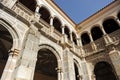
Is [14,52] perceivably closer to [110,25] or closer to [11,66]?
[11,66]

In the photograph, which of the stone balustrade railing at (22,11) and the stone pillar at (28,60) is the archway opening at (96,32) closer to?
the stone balustrade railing at (22,11)

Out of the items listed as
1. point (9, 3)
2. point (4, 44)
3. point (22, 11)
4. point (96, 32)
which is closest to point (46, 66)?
point (4, 44)

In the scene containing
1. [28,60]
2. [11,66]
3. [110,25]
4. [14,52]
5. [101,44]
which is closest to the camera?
[11,66]

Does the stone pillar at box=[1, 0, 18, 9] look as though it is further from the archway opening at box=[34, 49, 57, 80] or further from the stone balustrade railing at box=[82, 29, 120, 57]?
the stone balustrade railing at box=[82, 29, 120, 57]

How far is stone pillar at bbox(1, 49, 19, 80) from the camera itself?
13.3ft

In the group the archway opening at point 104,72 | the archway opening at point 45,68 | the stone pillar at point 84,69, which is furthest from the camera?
the archway opening at point 104,72

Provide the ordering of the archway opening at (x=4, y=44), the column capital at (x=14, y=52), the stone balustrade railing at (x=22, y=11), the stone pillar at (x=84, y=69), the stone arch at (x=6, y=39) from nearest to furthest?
the column capital at (x=14, y=52)
the stone arch at (x=6, y=39)
the stone balustrade railing at (x=22, y=11)
the archway opening at (x=4, y=44)
the stone pillar at (x=84, y=69)

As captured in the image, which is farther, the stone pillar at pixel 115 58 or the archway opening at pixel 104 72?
the archway opening at pixel 104 72

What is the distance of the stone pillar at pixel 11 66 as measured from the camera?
4066mm

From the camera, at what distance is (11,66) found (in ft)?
14.4

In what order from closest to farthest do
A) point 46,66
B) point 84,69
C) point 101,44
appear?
1. point 84,69
2. point 101,44
3. point 46,66

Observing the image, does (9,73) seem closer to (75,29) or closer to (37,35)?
(37,35)

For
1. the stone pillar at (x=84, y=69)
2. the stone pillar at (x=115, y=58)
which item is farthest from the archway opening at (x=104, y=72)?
the stone pillar at (x=115, y=58)

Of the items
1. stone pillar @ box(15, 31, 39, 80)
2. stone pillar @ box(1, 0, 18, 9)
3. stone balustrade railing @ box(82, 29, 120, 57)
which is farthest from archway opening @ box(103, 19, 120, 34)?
stone pillar @ box(1, 0, 18, 9)
